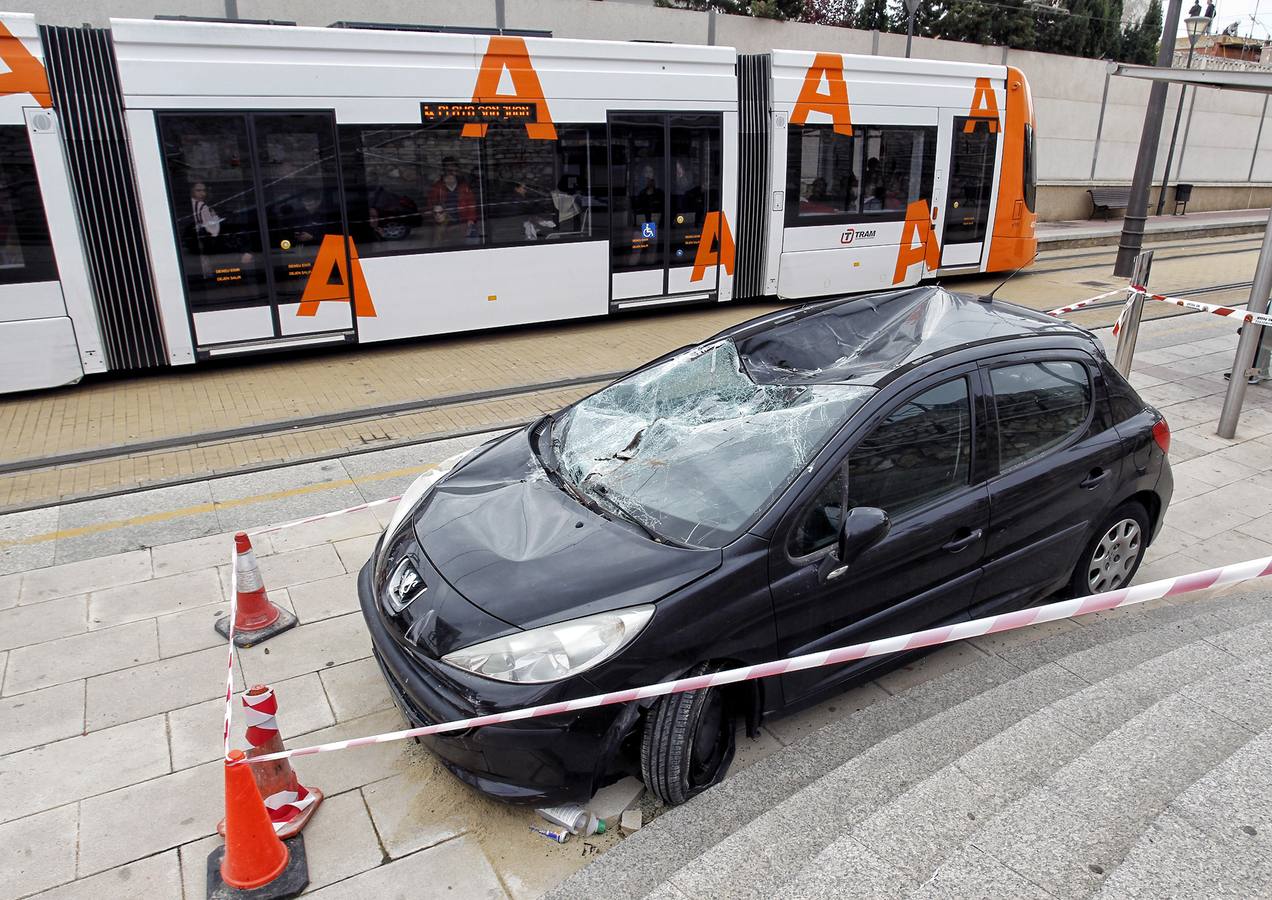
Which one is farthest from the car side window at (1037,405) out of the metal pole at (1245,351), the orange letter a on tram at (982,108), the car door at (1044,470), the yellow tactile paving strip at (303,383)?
the orange letter a on tram at (982,108)

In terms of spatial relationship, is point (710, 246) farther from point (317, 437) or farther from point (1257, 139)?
point (1257, 139)

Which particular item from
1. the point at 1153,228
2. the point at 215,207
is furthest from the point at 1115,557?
the point at 1153,228

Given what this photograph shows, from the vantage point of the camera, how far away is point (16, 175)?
7973 millimetres

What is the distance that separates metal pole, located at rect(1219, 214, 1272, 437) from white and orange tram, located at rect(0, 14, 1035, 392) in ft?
19.1

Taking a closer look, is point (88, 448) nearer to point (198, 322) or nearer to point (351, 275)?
point (198, 322)

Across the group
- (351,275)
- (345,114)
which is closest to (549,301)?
(351,275)

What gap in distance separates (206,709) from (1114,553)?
4625mm

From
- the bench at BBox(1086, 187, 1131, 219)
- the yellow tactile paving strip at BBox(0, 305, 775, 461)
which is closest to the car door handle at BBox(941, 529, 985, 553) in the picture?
the yellow tactile paving strip at BBox(0, 305, 775, 461)

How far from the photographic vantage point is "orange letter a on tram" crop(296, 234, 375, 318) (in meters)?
9.38

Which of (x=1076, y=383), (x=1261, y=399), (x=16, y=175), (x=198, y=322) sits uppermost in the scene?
(x=16, y=175)

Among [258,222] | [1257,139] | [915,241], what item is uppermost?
[258,222]

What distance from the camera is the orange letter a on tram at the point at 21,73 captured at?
7746mm

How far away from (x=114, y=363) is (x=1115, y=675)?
8.84 metres

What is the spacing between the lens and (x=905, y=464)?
3.78m
